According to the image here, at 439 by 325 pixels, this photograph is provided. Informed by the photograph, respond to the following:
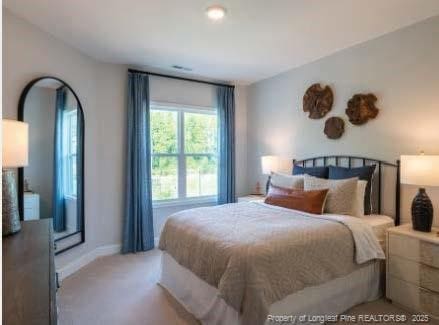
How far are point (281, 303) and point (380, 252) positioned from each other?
1.11 m

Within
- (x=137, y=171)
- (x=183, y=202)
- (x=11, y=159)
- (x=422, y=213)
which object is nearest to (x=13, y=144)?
(x=11, y=159)

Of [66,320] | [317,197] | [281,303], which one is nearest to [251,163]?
[317,197]

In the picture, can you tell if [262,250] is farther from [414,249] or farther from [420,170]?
[420,170]

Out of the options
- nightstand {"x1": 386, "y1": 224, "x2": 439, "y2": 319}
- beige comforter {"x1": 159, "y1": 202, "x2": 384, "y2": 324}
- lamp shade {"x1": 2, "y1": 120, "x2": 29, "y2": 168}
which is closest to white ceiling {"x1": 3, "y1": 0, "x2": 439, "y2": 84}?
lamp shade {"x1": 2, "y1": 120, "x2": 29, "y2": 168}

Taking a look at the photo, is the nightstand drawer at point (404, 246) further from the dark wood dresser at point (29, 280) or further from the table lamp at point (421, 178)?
the dark wood dresser at point (29, 280)

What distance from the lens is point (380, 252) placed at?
2.41 metres

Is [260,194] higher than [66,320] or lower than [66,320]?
higher

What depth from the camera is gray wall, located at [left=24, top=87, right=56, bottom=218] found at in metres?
2.57

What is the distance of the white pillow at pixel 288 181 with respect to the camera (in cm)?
318

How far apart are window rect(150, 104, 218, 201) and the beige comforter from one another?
152 cm

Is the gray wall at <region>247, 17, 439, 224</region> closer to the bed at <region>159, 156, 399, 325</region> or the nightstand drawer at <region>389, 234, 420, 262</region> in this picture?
the bed at <region>159, 156, 399, 325</region>

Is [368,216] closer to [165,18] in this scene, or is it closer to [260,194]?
[260,194]

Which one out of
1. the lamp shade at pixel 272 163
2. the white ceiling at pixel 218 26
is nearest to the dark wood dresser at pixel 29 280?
the white ceiling at pixel 218 26

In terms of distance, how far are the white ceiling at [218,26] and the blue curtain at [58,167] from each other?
0.69 metres
